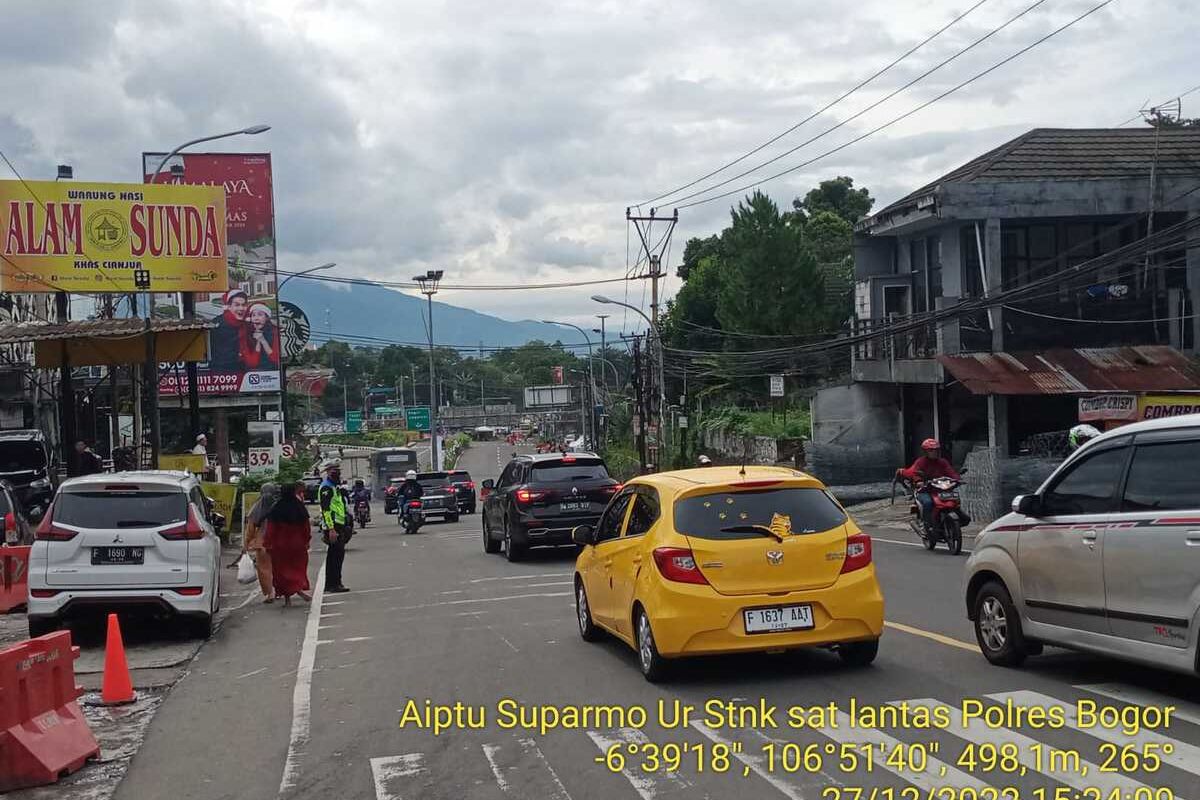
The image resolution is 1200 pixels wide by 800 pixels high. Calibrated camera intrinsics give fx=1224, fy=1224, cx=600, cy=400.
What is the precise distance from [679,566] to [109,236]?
2935 centimetres

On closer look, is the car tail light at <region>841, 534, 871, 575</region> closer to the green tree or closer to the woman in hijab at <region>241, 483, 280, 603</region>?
the woman in hijab at <region>241, 483, 280, 603</region>

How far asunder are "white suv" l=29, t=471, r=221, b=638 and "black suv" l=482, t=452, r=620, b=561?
7522 mm

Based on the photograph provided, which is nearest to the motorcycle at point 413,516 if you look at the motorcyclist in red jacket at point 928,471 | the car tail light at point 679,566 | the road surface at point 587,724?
the motorcyclist in red jacket at point 928,471

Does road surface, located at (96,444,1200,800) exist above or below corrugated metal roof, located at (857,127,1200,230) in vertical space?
below

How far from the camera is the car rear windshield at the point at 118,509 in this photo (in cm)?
1266

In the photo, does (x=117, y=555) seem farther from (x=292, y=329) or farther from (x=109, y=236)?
(x=292, y=329)

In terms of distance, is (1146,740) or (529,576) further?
(529,576)

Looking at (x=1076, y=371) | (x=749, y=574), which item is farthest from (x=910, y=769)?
(x=1076, y=371)

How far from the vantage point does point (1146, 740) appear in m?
6.86

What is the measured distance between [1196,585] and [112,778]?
22.0 feet

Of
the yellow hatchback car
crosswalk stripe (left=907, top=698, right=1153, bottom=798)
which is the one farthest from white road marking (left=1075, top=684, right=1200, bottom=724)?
the yellow hatchback car

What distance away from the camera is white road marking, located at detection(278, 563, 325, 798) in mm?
7398

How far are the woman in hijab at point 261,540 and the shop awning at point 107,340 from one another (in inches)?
328

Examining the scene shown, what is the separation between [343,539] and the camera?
1747 cm
